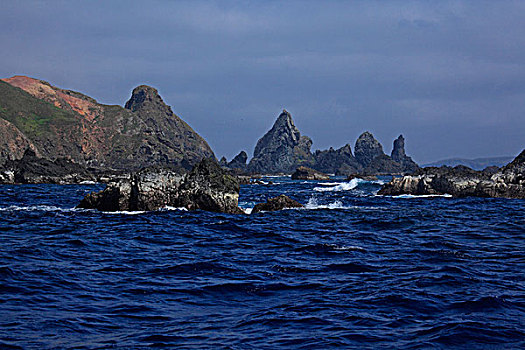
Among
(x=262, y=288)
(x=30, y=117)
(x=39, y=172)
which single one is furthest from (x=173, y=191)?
(x=30, y=117)

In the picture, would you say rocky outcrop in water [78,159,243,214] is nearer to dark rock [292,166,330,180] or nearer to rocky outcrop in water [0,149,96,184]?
rocky outcrop in water [0,149,96,184]

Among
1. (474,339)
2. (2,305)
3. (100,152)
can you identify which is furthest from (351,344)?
(100,152)

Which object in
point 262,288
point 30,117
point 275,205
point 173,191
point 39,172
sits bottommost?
point 262,288

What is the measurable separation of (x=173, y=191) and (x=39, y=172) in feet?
235

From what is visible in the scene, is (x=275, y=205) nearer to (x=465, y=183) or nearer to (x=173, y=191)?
(x=173, y=191)

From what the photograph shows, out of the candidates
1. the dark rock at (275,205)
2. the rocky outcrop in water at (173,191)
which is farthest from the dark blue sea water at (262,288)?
the dark rock at (275,205)

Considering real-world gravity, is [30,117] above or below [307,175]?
above

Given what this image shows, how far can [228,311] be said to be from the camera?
9703mm

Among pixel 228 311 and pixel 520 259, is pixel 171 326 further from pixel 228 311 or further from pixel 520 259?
pixel 520 259

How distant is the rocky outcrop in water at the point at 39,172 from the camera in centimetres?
8781

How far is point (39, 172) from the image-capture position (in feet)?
305

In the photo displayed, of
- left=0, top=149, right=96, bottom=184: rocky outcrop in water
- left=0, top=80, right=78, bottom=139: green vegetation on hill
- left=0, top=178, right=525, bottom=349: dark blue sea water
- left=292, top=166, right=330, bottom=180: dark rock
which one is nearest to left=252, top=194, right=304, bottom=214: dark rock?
left=0, top=178, right=525, bottom=349: dark blue sea water

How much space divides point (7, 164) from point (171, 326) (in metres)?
98.3

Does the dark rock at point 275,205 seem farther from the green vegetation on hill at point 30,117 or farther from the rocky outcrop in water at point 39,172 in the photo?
the green vegetation on hill at point 30,117
